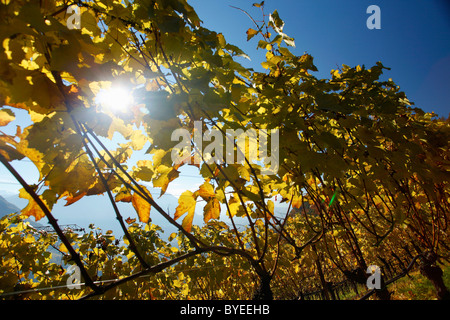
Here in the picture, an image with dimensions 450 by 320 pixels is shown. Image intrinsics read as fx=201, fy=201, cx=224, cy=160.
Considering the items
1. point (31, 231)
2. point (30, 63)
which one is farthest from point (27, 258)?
point (30, 63)

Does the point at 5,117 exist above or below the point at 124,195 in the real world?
above

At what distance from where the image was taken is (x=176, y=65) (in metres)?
0.79

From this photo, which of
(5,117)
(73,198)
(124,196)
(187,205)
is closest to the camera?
(5,117)

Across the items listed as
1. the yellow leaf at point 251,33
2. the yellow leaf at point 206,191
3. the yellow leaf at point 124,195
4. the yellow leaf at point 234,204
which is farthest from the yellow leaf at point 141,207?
the yellow leaf at point 251,33

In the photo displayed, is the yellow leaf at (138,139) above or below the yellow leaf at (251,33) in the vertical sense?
below

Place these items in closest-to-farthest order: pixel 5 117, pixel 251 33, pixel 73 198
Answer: pixel 5 117
pixel 73 198
pixel 251 33

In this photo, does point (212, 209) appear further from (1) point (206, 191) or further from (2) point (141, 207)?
(2) point (141, 207)

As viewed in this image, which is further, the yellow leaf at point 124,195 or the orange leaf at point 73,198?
the yellow leaf at point 124,195

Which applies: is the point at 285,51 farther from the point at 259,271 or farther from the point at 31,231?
the point at 31,231

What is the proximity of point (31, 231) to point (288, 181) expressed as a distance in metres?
4.54

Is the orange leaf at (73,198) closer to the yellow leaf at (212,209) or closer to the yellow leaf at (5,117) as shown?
the yellow leaf at (5,117)

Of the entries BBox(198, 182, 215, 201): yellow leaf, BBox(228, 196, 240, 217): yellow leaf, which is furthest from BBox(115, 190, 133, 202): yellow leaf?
BBox(228, 196, 240, 217): yellow leaf

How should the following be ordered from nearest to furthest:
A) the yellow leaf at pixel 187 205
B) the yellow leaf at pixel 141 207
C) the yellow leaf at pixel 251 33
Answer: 1. the yellow leaf at pixel 141 207
2. the yellow leaf at pixel 187 205
3. the yellow leaf at pixel 251 33

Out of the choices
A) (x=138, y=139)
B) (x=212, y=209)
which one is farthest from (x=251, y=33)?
(x=212, y=209)
